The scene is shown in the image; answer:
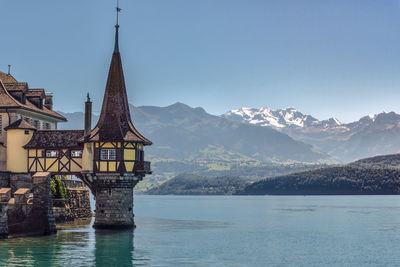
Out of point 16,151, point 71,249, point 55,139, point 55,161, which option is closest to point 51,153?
point 55,161

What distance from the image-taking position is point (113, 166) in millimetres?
68188

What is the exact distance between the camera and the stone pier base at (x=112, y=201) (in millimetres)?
67562

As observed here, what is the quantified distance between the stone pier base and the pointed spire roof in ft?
16.0

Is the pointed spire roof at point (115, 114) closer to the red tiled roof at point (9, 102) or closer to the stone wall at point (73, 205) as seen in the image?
the red tiled roof at point (9, 102)

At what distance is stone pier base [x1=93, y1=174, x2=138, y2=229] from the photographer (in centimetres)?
6756

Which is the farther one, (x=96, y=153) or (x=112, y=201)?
(x=96, y=153)

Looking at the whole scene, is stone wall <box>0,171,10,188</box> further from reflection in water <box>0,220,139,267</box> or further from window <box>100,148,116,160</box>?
window <box>100,148,116,160</box>

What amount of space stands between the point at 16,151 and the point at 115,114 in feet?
42.5

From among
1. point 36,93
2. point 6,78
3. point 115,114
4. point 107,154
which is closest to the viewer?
point 107,154

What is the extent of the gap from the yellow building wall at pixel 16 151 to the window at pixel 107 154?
976 centimetres

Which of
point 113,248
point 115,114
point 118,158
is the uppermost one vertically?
point 115,114

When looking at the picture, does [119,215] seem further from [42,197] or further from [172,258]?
[172,258]

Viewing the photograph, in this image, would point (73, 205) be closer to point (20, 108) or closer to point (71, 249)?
point (20, 108)

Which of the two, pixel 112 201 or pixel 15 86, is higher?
pixel 15 86
